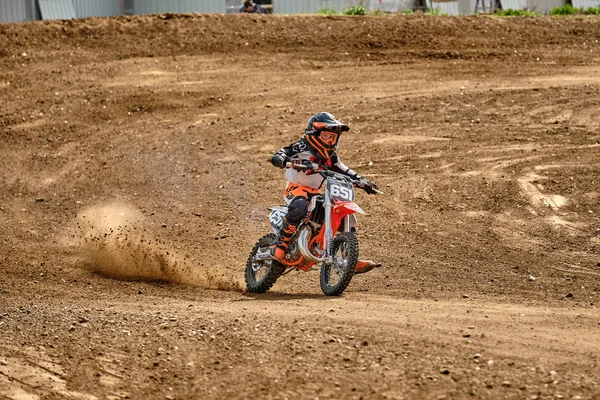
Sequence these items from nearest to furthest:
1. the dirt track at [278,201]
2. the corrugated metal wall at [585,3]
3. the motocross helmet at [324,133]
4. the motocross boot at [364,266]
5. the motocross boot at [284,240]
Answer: the dirt track at [278,201]
the motocross boot at [364,266]
the motocross helmet at [324,133]
the motocross boot at [284,240]
the corrugated metal wall at [585,3]

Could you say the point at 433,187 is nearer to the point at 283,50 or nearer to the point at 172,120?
the point at 172,120

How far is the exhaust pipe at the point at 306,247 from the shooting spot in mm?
10859

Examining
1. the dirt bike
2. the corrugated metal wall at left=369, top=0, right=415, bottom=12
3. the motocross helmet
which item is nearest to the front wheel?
the dirt bike

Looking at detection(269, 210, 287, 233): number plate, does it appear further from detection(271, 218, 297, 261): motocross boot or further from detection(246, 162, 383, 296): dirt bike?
detection(271, 218, 297, 261): motocross boot

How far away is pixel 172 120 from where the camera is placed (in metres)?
20.3

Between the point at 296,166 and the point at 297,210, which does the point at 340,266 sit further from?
the point at 296,166

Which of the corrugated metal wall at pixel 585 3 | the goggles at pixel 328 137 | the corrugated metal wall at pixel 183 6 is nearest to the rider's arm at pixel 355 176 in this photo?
the goggles at pixel 328 137

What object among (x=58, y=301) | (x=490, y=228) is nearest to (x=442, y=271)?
(x=490, y=228)

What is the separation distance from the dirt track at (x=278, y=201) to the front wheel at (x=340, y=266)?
27cm

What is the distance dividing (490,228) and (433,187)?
72.4 inches

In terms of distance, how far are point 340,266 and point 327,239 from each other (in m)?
0.33

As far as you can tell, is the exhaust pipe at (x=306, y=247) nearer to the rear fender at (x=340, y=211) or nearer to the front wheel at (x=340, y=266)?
the front wheel at (x=340, y=266)

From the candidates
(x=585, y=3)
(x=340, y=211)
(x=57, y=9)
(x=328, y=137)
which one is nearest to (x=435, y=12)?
(x=585, y=3)

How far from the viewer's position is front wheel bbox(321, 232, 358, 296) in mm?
10312
